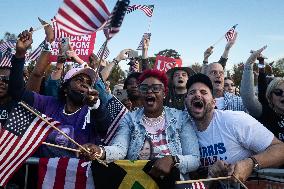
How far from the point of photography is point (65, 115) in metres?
4.39

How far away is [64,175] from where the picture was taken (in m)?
3.79

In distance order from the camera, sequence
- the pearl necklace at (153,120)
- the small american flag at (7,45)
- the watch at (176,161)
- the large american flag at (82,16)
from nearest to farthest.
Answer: the watch at (176,161), the large american flag at (82,16), the pearl necklace at (153,120), the small american flag at (7,45)

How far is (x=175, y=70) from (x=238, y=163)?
12.2 feet

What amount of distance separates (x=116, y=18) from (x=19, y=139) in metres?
1.45

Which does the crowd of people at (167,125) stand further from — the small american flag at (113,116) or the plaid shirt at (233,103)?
the plaid shirt at (233,103)

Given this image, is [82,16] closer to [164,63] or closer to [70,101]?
[70,101]

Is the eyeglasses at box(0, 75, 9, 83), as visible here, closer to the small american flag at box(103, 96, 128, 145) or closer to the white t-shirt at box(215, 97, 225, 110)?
the small american flag at box(103, 96, 128, 145)

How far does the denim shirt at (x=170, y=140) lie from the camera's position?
3.72m

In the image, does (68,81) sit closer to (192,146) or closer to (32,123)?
(32,123)

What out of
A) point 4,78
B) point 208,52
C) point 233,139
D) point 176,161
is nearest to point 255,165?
point 233,139

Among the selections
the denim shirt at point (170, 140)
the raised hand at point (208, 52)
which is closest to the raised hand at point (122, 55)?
the raised hand at point (208, 52)

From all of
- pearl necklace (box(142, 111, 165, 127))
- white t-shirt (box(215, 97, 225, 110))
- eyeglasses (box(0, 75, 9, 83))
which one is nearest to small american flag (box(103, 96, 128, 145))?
pearl necklace (box(142, 111, 165, 127))

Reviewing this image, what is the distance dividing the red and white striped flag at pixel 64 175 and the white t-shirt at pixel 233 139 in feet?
3.93

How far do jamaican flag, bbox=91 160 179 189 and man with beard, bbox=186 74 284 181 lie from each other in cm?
46
